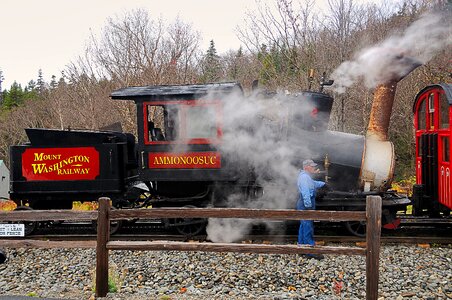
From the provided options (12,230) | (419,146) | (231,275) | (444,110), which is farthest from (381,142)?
(12,230)

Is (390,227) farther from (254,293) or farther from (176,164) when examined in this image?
(176,164)

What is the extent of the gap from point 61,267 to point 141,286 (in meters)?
1.66

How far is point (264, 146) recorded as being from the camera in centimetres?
765

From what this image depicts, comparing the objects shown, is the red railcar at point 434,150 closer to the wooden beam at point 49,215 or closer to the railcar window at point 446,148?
the railcar window at point 446,148

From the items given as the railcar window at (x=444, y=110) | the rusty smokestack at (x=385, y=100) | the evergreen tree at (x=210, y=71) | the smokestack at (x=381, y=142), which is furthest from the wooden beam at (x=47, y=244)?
the evergreen tree at (x=210, y=71)

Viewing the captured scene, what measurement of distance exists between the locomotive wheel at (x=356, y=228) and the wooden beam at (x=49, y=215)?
4498 millimetres

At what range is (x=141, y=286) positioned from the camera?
5418 mm

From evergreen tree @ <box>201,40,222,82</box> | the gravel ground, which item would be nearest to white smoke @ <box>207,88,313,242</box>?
the gravel ground

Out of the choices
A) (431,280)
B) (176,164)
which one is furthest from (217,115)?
(431,280)

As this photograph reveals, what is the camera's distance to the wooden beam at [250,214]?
483 centimetres

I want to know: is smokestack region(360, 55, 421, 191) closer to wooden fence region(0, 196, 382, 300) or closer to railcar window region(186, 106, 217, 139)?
railcar window region(186, 106, 217, 139)

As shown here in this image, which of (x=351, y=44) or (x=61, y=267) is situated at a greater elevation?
(x=351, y=44)

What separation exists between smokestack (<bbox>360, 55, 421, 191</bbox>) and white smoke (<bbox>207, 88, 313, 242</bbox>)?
113cm

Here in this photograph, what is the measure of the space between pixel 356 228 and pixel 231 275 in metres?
3.04
